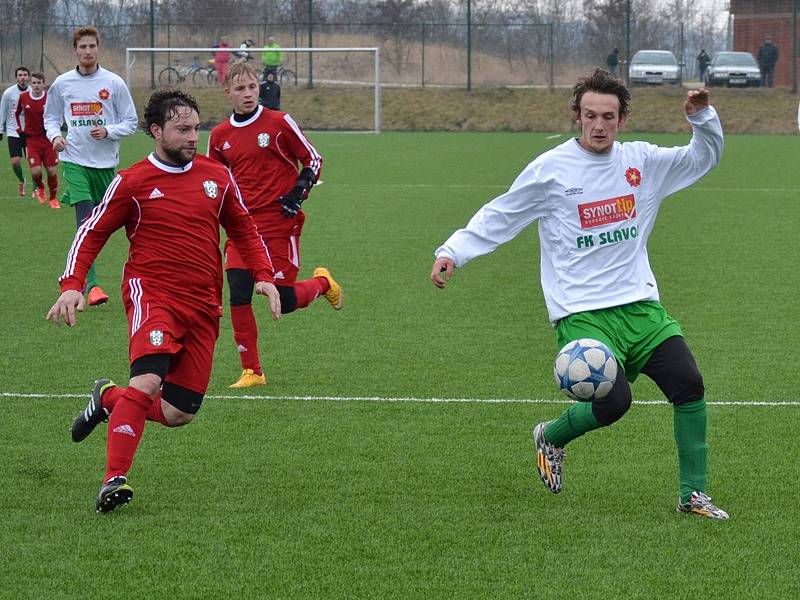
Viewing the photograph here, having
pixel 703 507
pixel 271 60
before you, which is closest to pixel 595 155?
pixel 703 507

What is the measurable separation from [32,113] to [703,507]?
1589 centimetres

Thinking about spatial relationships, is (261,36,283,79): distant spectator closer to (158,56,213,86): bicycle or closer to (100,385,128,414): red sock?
(158,56,213,86): bicycle

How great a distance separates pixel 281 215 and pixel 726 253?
7.01 meters

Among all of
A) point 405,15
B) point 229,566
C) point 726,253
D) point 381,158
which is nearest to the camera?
point 229,566

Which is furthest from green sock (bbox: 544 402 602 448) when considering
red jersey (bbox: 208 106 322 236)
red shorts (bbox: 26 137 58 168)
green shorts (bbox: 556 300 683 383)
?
red shorts (bbox: 26 137 58 168)

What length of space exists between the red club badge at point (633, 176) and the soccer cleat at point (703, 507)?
127 centimetres

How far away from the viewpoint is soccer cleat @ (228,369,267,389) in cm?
764

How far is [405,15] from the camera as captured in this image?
4675cm

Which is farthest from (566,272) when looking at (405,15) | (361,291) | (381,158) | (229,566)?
(405,15)

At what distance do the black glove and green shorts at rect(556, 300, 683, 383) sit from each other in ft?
9.65

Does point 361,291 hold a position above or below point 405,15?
below

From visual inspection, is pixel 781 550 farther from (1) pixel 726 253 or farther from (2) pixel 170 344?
(1) pixel 726 253

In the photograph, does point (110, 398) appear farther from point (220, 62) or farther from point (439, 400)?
point (220, 62)

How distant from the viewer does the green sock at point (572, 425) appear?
17.1ft
